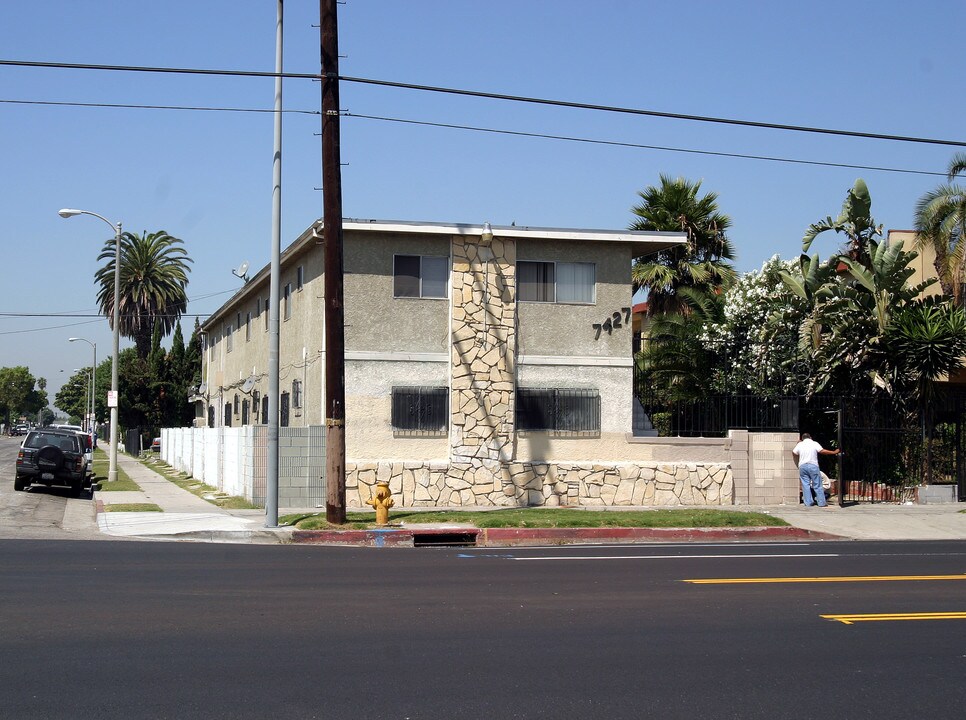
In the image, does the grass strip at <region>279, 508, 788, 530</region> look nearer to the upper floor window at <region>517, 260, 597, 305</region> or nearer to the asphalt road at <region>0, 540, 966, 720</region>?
the asphalt road at <region>0, 540, 966, 720</region>

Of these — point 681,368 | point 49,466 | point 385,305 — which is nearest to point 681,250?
point 681,368

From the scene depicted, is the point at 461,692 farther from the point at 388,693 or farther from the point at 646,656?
the point at 646,656

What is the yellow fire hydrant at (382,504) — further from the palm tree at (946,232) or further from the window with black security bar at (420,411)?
the palm tree at (946,232)

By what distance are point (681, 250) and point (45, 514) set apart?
761 inches

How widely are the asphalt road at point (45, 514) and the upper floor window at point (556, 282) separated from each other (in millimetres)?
10554

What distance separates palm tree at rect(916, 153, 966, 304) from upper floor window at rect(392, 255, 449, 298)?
16.8 meters

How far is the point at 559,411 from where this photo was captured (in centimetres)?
2383

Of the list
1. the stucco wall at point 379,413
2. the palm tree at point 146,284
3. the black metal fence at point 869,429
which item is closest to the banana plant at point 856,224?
the black metal fence at point 869,429

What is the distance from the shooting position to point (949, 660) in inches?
336

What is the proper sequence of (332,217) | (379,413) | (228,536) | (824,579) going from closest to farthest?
(824,579), (228,536), (332,217), (379,413)

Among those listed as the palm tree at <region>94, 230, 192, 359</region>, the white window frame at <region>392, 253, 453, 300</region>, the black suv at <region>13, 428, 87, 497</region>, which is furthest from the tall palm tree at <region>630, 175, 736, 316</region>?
the palm tree at <region>94, 230, 192, 359</region>

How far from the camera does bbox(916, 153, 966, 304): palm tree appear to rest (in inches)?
1231

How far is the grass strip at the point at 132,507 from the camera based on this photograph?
864 inches

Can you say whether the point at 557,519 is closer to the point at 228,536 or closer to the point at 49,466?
the point at 228,536
